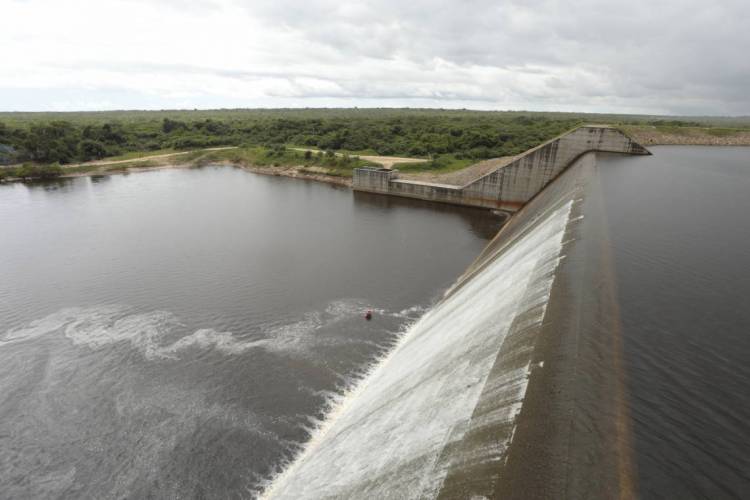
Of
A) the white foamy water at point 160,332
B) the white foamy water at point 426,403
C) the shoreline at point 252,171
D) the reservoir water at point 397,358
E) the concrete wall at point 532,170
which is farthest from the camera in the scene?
the shoreline at point 252,171

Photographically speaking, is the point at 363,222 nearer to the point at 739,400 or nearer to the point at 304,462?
the point at 304,462

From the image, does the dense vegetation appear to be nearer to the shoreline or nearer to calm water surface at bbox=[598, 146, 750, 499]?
the shoreline

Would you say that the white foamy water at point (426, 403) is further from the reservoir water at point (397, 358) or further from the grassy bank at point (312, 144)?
the grassy bank at point (312, 144)

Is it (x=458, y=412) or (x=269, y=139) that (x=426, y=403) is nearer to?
(x=458, y=412)

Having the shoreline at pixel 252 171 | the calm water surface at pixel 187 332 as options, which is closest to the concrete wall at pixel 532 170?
the calm water surface at pixel 187 332

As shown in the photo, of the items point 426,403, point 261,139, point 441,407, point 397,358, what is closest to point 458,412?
point 441,407

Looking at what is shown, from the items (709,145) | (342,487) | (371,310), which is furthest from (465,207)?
(342,487)
